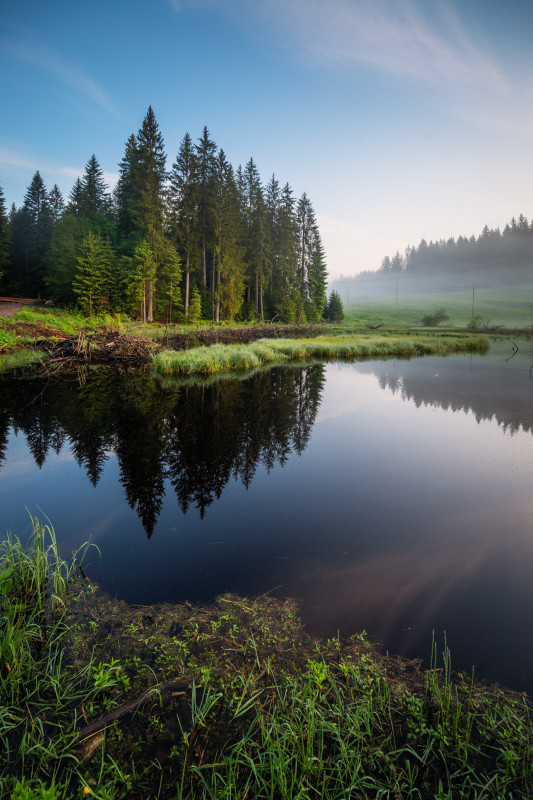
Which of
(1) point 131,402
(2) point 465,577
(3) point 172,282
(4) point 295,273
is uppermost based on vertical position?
(4) point 295,273

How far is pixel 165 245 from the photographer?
123 feet

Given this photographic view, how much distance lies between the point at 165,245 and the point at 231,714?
4142 centimetres

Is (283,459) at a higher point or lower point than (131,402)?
lower

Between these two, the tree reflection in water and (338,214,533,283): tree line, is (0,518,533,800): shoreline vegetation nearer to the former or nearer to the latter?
the tree reflection in water

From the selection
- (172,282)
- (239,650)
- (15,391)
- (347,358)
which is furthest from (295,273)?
(239,650)

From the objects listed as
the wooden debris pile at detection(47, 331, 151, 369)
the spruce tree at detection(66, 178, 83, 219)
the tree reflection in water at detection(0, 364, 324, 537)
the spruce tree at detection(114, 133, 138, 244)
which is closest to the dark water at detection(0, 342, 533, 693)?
the tree reflection in water at detection(0, 364, 324, 537)

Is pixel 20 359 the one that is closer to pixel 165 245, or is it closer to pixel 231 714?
pixel 231 714

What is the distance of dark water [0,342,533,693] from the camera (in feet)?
11.0

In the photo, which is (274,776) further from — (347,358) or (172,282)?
(172,282)

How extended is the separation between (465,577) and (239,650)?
2573 millimetres

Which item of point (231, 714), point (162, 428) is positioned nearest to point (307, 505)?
point (231, 714)

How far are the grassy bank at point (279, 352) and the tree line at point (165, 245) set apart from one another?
14.1 metres

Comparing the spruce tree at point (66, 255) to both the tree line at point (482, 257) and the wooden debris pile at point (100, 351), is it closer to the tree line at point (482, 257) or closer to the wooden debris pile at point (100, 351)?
→ the wooden debris pile at point (100, 351)

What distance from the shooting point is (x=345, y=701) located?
7.81 feet
